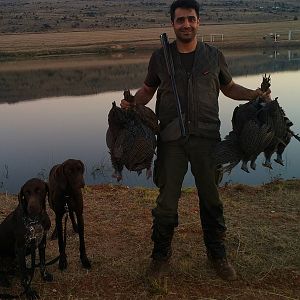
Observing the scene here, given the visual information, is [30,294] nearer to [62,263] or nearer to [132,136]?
[62,263]

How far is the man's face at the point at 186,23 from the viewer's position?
5.10 metres

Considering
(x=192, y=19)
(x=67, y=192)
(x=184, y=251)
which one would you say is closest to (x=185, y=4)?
(x=192, y=19)

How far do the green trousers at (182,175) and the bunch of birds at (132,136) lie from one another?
274 millimetres

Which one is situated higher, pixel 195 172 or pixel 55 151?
pixel 195 172

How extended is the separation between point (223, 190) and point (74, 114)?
32.4ft

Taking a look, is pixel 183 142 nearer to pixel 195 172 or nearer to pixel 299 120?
pixel 195 172

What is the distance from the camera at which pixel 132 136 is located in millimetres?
5094

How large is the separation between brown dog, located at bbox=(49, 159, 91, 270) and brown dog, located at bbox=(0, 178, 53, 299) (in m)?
0.45

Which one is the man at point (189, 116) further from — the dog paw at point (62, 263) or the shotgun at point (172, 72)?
the dog paw at point (62, 263)

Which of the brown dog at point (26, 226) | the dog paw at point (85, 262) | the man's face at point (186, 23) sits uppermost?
the man's face at point (186, 23)

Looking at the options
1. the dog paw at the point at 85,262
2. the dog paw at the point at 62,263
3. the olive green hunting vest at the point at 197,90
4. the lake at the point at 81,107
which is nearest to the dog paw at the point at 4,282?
the dog paw at the point at 62,263

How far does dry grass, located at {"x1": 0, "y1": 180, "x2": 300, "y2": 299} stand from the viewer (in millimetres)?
5410

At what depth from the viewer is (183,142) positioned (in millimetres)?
5320

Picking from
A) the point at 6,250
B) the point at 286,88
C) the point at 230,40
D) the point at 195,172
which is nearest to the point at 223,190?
the point at 195,172
